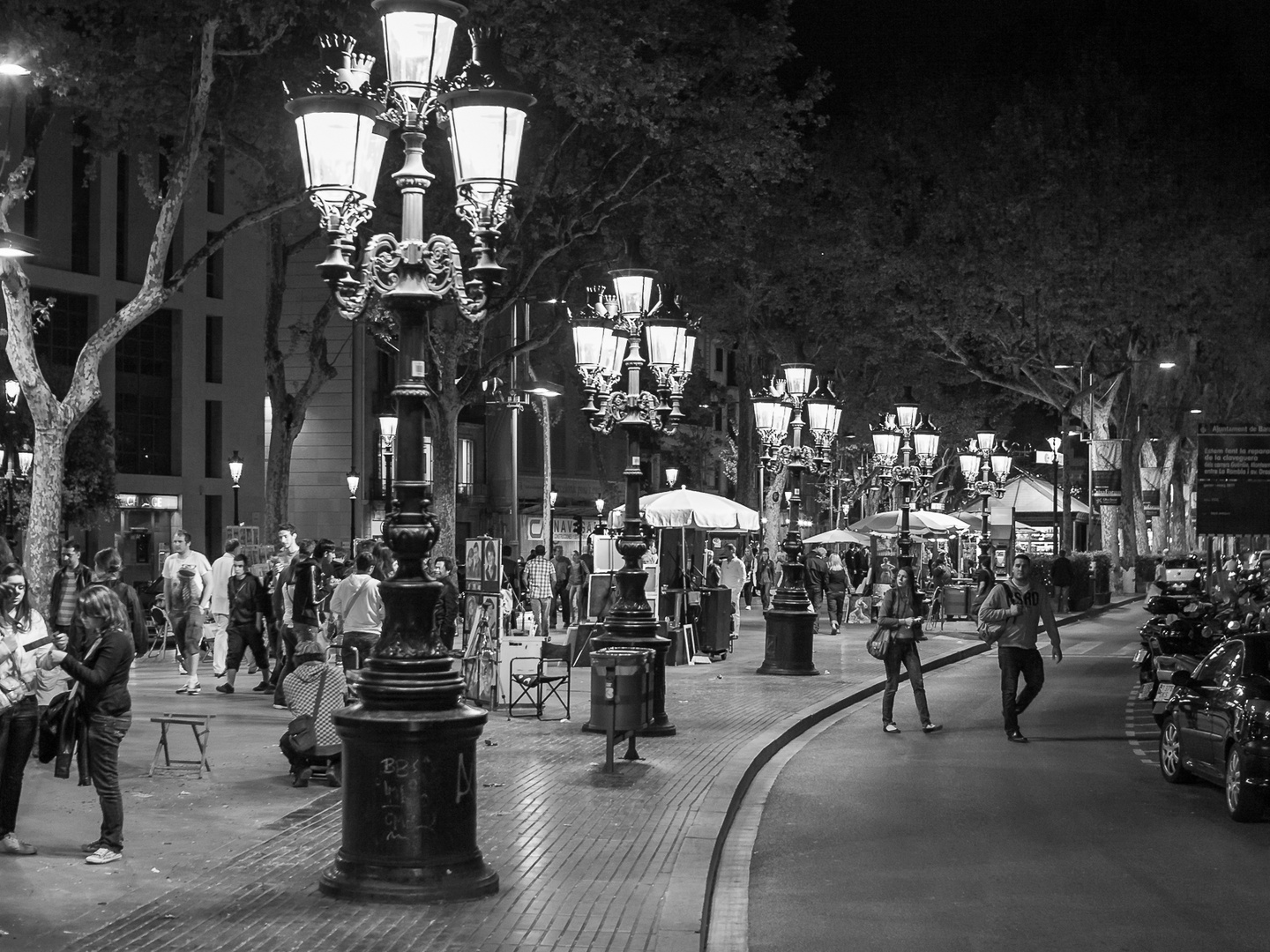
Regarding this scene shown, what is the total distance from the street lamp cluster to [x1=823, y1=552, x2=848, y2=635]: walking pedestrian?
5094 mm

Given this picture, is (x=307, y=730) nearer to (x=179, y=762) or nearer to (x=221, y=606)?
(x=179, y=762)

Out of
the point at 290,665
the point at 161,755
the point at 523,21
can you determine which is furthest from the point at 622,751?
the point at 523,21

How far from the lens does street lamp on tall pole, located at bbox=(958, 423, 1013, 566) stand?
4234 centimetres

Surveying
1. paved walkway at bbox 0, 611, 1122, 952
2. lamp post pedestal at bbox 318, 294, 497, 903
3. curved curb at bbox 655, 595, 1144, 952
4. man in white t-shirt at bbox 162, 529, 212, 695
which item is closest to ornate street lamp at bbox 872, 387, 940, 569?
curved curb at bbox 655, 595, 1144, 952

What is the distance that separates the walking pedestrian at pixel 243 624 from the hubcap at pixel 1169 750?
10.8 m

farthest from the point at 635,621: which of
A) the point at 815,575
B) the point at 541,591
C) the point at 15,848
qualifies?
the point at 815,575

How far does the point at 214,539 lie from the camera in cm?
5000

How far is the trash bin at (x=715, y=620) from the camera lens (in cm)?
2720

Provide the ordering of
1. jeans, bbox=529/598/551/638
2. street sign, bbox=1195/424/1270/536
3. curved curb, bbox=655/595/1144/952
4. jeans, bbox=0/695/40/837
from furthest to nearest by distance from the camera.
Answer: street sign, bbox=1195/424/1270/536, jeans, bbox=529/598/551/638, jeans, bbox=0/695/40/837, curved curb, bbox=655/595/1144/952

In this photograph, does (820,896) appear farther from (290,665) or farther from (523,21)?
(523,21)

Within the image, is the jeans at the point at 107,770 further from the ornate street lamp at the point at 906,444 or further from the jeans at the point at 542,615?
the ornate street lamp at the point at 906,444

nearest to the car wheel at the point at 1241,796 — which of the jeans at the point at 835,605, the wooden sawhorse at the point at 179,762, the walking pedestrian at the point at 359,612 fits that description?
the walking pedestrian at the point at 359,612

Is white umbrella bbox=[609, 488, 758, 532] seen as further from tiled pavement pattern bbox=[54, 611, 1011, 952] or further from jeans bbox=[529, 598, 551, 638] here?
tiled pavement pattern bbox=[54, 611, 1011, 952]

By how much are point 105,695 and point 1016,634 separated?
10118 mm
